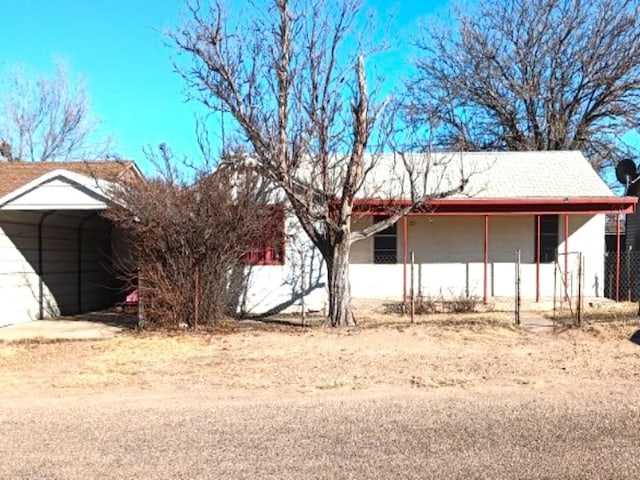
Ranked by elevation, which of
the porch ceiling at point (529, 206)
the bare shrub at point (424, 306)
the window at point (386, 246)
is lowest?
the bare shrub at point (424, 306)

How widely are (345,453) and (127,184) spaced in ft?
28.3

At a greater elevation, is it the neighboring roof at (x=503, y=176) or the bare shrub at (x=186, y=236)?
the neighboring roof at (x=503, y=176)

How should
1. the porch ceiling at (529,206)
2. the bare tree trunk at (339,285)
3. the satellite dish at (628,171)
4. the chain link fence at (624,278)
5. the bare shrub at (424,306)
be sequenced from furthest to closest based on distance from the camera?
the satellite dish at (628,171)
the chain link fence at (624,278)
the porch ceiling at (529,206)
the bare shrub at (424,306)
the bare tree trunk at (339,285)

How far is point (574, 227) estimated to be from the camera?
17.6 m

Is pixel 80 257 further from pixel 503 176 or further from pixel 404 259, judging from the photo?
pixel 503 176

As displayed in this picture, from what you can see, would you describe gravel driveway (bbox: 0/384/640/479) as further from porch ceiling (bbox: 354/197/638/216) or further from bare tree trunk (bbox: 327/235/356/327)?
porch ceiling (bbox: 354/197/638/216)

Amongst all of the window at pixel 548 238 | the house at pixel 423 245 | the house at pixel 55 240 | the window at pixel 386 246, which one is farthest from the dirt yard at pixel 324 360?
the window at pixel 548 238

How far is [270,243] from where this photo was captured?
14344mm

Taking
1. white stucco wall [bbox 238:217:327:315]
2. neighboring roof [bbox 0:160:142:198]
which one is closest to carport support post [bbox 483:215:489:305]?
white stucco wall [bbox 238:217:327:315]

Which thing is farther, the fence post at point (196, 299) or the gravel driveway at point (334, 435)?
the fence post at point (196, 299)

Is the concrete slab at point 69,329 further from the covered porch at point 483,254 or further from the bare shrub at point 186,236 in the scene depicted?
the covered porch at point 483,254

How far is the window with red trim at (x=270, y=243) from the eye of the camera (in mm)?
13773

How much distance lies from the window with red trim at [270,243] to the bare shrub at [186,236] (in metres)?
0.87

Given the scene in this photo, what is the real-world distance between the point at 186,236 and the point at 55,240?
5764 mm
